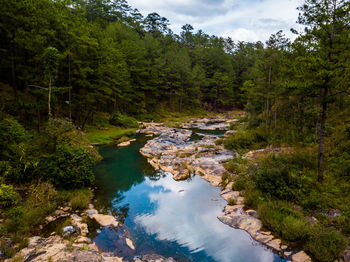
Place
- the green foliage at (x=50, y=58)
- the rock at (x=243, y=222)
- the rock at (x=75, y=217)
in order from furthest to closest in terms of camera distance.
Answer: the green foliage at (x=50, y=58) → the rock at (x=75, y=217) → the rock at (x=243, y=222)

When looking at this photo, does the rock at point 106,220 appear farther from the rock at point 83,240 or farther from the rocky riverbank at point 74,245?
the rock at point 83,240

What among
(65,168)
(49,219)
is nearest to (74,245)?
(49,219)

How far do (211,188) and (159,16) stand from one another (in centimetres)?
8797

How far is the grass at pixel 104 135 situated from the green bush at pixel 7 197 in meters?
16.5

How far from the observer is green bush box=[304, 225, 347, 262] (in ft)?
22.0

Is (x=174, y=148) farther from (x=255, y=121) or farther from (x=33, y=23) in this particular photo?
(x=33, y=23)

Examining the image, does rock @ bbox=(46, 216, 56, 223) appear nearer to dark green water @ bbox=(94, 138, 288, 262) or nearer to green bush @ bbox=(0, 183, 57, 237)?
green bush @ bbox=(0, 183, 57, 237)

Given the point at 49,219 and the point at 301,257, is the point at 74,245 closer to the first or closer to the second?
the point at 49,219

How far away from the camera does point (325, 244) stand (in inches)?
274

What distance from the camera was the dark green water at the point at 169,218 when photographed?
822cm

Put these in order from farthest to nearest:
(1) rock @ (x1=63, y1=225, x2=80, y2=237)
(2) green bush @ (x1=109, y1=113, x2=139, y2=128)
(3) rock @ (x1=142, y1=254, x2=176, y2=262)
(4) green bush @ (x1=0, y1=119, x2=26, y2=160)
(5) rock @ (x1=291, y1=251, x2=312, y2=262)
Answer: (2) green bush @ (x1=109, y1=113, x2=139, y2=128) → (4) green bush @ (x1=0, y1=119, x2=26, y2=160) → (1) rock @ (x1=63, y1=225, x2=80, y2=237) → (3) rock @ (x1=142, y1=254, x2=176, y2=262) → (5) rock @ (x1=291, y1=251, x2=312, y2=262)

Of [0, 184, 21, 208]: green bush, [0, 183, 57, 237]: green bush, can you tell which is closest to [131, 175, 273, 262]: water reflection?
[0, 183, 57, 237]: green bush

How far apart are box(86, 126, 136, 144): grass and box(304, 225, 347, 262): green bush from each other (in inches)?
926

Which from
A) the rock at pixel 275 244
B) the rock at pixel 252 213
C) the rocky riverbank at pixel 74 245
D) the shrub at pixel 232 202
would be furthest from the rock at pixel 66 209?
the rock at pixel 275 244
